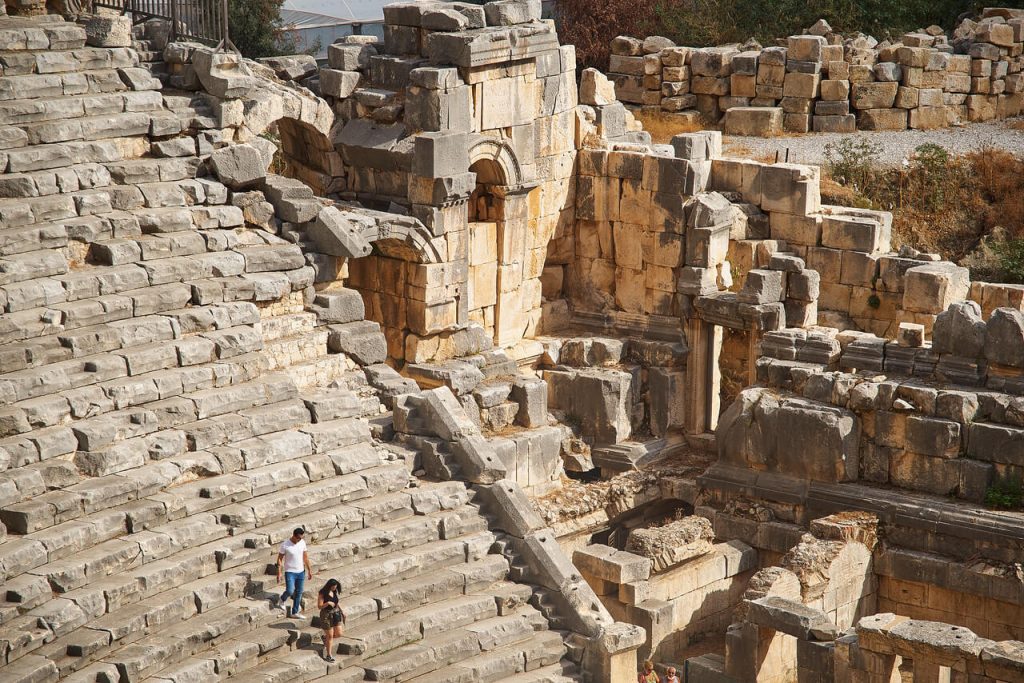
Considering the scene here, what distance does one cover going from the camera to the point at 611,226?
24703mm

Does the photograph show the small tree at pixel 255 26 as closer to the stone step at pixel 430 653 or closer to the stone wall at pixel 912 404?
the stone wall at pixel 912 404

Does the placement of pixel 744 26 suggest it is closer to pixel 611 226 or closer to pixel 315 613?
pixel 611 226

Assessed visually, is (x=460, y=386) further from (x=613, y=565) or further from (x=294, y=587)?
(x=294, y=587)

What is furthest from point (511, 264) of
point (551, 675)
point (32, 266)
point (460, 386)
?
point (32, 266)

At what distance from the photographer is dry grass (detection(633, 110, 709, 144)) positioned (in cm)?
2975

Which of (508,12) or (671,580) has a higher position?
(508,12)

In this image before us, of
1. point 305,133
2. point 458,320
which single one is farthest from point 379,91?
point 458,320

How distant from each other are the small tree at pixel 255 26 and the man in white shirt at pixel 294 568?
56.3 feet

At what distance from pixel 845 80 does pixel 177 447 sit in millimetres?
15575

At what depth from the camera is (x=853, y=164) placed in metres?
27.5

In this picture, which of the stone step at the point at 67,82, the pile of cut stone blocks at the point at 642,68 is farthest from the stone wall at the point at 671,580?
the pile of cut stone blocks at the point at 642,68

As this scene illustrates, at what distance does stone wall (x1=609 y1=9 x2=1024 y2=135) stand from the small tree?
6989 millimetres

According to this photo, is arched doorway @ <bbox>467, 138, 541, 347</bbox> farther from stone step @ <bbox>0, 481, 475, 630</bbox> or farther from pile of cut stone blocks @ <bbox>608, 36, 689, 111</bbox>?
pile of cut stone blocks @ <bbox>608, 36, 689, 111</bbox>

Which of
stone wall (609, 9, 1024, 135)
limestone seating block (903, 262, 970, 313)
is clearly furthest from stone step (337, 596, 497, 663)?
stone wall (609, 9, 1024, 135)
